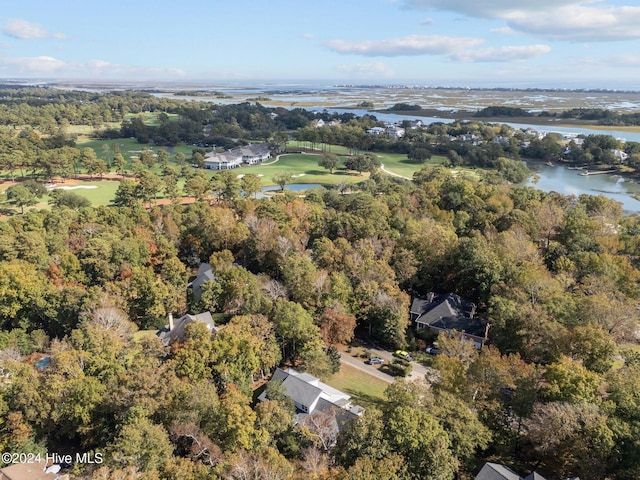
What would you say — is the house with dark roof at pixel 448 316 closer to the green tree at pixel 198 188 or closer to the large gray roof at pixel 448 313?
the large gray roof at pixel 448 313

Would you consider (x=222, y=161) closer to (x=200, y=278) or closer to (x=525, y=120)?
(x=200, y=278)

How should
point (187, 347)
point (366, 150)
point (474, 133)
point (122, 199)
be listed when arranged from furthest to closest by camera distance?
point (474, 133)
point (366, 150)
point (122, 199)
point (187, 347)

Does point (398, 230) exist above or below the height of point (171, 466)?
above

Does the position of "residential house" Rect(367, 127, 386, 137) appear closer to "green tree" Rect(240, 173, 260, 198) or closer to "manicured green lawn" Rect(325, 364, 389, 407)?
"green tree" Rect(240, 173, 260, 198)

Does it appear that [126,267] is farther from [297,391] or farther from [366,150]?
[366,150]

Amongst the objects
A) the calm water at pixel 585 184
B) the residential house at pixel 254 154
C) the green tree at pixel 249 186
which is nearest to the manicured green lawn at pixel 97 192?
the green tree at pixel 249 186

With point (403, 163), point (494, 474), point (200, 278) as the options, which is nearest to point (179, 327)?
point (200, 278)

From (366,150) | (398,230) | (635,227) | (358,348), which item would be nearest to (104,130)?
(366,150)
